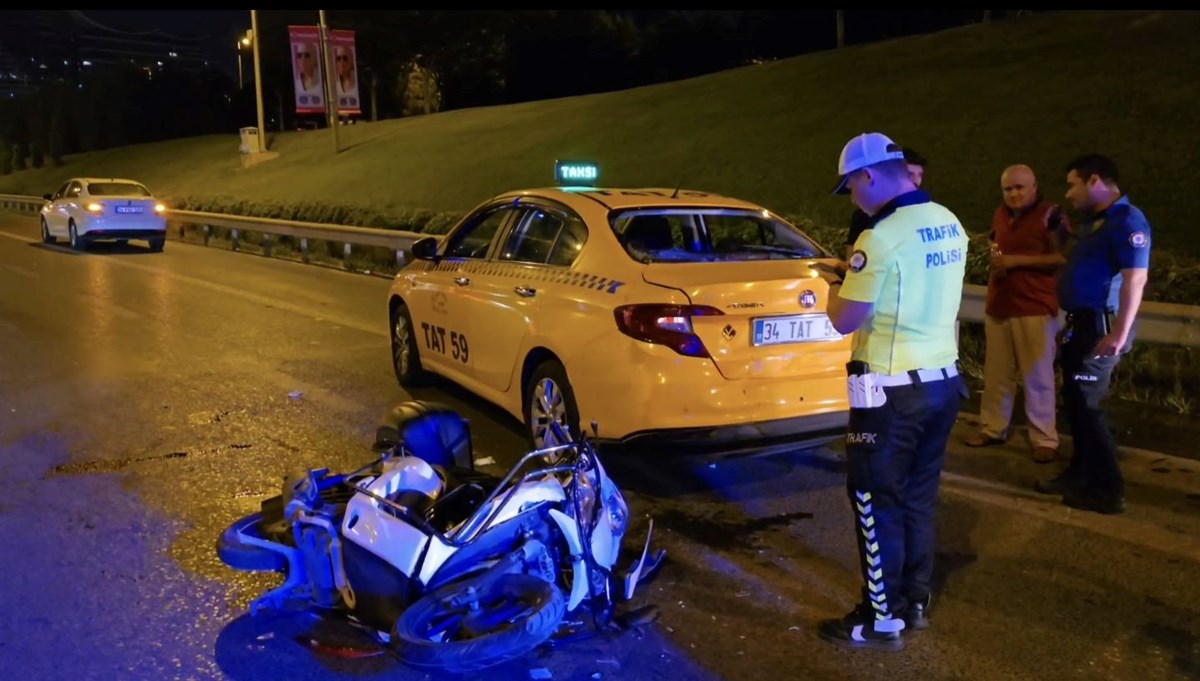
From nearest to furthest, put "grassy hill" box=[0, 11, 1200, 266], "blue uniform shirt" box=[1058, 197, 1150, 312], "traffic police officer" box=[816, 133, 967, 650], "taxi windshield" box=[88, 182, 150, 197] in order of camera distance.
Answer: "traffic police officer" box=[816, 133, 967, 650] → "blue uniform shirt" box=[1058, 197, 1150, 312] → "grassy hill" box=[0, 11, 1200, 266] → "taxi windshield" box=[88, 182, 150, 197]

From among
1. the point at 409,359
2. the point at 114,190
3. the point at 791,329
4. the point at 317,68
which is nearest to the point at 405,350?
the point at 409,359

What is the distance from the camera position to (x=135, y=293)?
12773 millimetres

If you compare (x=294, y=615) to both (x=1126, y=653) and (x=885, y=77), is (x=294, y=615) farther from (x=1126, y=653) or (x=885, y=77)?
(x=885, y=77)

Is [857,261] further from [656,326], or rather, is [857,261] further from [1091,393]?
[1091,393]

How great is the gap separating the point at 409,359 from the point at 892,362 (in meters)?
4.73

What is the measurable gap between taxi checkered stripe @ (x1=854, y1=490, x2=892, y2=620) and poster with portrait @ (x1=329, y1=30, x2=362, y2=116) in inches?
1358

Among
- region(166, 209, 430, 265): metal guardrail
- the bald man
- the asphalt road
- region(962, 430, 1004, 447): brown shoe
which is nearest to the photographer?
the asphalt road

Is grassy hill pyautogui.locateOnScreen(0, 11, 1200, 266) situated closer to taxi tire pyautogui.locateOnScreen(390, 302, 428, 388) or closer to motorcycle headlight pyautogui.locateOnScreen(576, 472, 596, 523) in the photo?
taxi tire pyautogui.locateOnScreen(390, 302, 428, 388)

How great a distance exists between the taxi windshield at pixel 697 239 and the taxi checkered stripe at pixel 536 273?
238mm

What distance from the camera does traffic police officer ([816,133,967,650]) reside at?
10.9ft

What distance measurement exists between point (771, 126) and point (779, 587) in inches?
796

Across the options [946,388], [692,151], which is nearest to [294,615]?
[946,388]

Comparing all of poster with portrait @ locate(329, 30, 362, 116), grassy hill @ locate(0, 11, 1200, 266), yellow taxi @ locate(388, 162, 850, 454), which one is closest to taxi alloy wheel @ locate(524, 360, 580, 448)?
yellow taxi @ locate(388, 162, 850, 454)

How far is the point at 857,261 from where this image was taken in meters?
3.32
